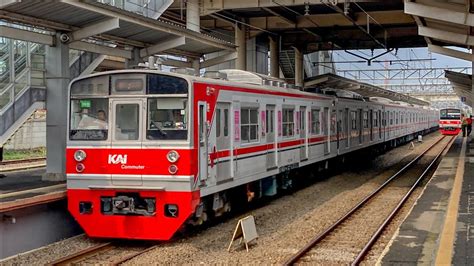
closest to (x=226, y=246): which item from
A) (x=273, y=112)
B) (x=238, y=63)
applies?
(x=273, y=112)

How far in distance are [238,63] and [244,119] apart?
14485 mm

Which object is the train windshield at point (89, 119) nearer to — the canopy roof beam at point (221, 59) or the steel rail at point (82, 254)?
the steel rail at point (82, 254)

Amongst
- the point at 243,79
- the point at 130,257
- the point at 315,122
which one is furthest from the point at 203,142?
the point at 315,122

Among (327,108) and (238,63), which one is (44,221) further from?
(238,63)

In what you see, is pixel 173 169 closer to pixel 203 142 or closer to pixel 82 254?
pixel 203 142

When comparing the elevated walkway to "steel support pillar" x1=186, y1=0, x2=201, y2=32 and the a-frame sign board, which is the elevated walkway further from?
"steel support pillar" x1=186, y1=0, x2=201, y2=32

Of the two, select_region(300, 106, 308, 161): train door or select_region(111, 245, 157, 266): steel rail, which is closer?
select_region(111, 245, 157, 266): steel rail

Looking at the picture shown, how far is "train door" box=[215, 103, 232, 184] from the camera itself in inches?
390

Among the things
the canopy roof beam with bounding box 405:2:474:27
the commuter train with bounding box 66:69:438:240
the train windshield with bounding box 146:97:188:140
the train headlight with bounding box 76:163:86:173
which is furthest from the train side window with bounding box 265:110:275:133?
the canopy roof beam with bounding box 405:2:474:27

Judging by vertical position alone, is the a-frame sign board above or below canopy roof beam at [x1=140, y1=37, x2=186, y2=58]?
below

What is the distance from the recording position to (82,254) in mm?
8328

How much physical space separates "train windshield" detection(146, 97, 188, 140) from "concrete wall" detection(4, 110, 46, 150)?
17.7 metres

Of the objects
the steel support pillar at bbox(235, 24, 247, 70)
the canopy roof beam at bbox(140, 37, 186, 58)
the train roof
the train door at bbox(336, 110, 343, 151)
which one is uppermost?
the steel support pillar at bbox(235, 24, 247, 70)

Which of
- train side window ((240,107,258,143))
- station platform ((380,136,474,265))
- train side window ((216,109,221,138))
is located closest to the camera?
station platform ((380,136,474,265))
